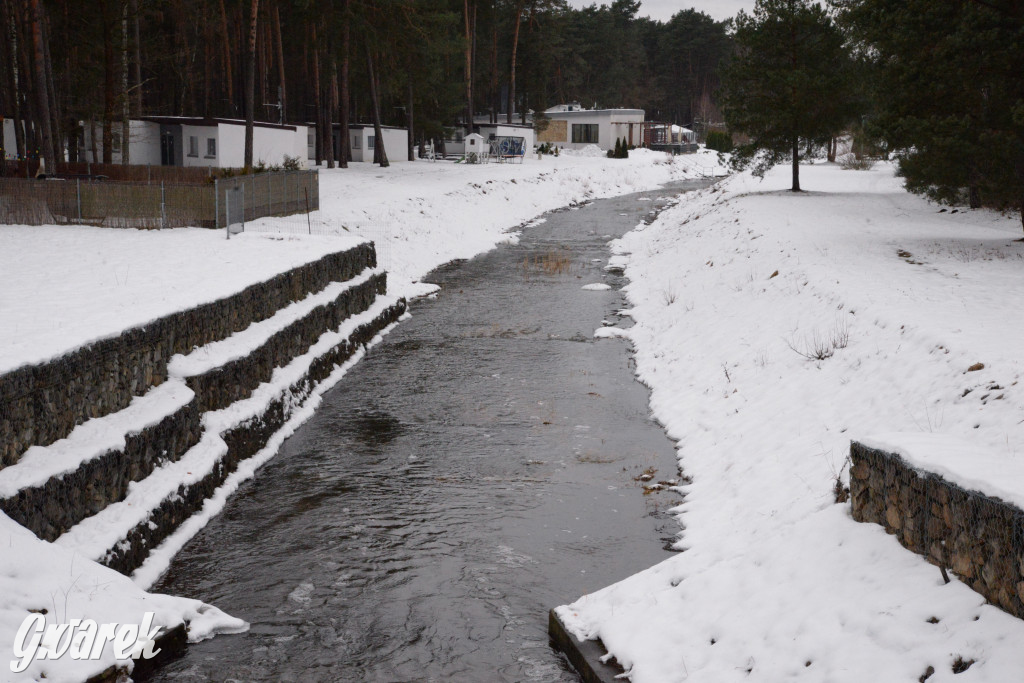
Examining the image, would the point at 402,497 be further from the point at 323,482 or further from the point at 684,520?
the point at 684,520

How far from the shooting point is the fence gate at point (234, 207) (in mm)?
24328

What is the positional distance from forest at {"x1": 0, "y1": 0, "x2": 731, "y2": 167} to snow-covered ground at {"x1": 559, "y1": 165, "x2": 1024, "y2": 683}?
23.3 metres

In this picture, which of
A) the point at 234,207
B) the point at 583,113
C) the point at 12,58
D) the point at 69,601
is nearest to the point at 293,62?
the point at 583,113

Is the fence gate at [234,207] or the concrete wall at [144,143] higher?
the concrete wall at [144,143]

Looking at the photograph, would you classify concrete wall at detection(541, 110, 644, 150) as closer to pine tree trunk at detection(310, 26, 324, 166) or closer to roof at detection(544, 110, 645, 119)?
roof at detection(544, 110, 645, 119)

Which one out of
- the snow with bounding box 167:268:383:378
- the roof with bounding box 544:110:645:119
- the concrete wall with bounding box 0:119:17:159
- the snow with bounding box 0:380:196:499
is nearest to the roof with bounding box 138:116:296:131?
the concrete wall with bounding box 0:119:17:159

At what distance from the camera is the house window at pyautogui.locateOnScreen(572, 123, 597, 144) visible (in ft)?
306

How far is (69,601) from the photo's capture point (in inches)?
281

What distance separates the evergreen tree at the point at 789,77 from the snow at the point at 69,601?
32.1 metres

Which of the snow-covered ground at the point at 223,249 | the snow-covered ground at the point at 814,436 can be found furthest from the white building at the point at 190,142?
the snow-covered ground at the point at 814,436

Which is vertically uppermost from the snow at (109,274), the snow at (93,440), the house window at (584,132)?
the house window at (584,132)

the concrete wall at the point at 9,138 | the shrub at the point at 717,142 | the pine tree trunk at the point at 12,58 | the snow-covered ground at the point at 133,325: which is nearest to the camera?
the snow-covered ground at the point at 133,325

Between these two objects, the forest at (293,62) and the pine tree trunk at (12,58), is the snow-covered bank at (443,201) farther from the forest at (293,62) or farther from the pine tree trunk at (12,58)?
the pine tree trunk at (12,58)

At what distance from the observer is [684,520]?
33.7ft
